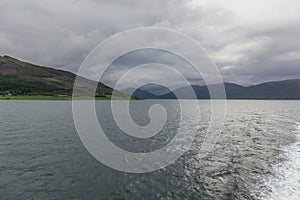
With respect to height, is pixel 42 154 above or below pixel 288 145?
above

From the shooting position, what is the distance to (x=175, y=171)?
2900 cm

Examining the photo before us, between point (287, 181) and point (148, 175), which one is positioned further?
point (148, 175)

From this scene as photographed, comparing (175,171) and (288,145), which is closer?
(175,171)

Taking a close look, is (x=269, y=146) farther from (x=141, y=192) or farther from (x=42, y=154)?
(x=42, y=154)

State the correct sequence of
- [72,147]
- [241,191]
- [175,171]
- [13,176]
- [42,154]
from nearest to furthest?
[241,191] → [13,176] → [175,171] → [42,154] → [72,147]

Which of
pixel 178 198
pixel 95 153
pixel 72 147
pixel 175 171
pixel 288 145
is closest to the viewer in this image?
pixel 178 198

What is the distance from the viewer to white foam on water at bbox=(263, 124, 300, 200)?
71.2 feet

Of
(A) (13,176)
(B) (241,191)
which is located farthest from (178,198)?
(A) (13,176)

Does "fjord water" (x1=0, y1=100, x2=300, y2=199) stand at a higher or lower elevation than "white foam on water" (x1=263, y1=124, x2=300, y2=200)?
higher

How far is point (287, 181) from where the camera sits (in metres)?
25.6

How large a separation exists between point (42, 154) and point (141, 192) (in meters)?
19.9

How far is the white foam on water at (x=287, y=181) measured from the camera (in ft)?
71.2

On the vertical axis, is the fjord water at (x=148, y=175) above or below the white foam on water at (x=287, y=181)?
above

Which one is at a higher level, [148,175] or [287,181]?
[148,175]
